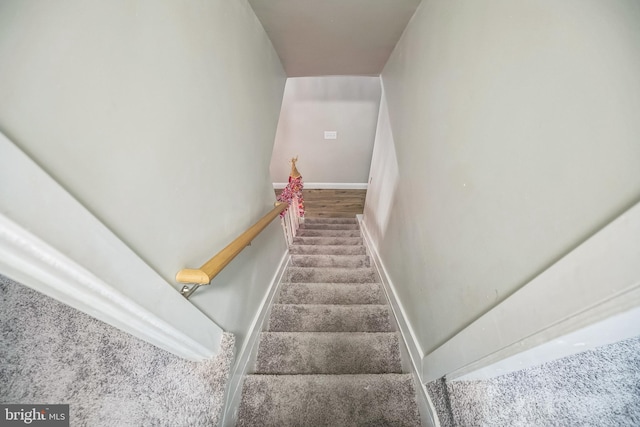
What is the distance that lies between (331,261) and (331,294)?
69 cm

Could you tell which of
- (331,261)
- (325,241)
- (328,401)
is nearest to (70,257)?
(328,401)

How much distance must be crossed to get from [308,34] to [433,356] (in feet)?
6.97

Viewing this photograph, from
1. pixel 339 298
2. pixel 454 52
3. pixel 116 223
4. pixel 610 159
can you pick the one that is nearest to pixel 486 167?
pixel 610 159

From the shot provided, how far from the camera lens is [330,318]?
1.73 metres

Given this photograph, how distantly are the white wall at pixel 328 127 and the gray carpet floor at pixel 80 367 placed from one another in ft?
14.0

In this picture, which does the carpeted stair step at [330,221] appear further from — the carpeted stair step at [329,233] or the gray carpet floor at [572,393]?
the gray carpet floor at [572,393]

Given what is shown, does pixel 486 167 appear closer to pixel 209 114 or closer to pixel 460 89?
pixel 460 89

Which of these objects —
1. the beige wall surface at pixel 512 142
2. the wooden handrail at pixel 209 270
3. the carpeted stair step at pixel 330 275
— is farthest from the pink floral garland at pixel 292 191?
the beige wall surface at pixel 512 142

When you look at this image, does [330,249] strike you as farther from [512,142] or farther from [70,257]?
[70,257]

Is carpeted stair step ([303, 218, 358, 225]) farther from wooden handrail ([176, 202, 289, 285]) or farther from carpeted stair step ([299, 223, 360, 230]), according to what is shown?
wooden handrail ([176, 202, 289, 285])

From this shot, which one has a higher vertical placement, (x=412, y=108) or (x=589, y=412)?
(x=412, y=108)

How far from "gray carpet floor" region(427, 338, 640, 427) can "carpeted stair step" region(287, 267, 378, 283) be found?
5.17 feet

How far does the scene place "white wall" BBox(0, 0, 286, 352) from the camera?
16.1 inches

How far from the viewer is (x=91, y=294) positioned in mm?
482
